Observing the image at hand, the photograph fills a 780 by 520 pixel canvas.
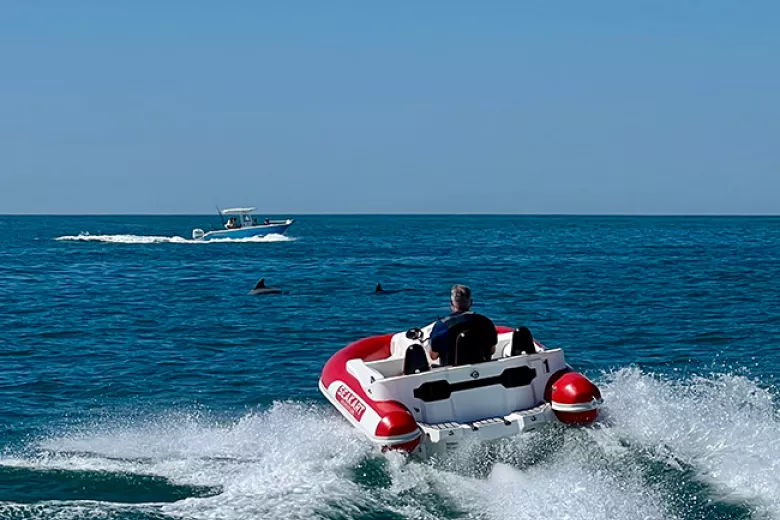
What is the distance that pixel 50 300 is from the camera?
85.3 ft

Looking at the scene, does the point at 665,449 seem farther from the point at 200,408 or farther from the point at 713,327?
the point at 713,327

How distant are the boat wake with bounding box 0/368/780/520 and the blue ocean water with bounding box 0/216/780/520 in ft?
0.08

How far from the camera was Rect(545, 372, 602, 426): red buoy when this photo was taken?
30.1 feet

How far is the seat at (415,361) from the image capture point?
380 inches

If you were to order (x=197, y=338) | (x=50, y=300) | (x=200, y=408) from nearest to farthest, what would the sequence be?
(x=200, y=408), (x=197, y=338), (x=50, y=300)

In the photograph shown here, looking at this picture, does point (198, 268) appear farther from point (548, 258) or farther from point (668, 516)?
point (668, 516)

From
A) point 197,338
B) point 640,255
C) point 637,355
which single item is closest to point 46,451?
point 197,338

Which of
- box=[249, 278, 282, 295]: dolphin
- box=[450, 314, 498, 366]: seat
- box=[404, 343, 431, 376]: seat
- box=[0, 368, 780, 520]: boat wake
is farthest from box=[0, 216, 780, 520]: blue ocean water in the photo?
box=[450, 314, 498, 366]: seat

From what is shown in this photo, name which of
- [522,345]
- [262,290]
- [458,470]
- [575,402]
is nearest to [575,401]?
[575,402]

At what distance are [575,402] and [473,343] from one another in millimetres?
1181

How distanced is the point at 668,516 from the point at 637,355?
8.88m

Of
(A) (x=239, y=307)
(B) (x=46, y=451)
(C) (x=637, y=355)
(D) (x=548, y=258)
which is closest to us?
(B) (x=46, y=451)

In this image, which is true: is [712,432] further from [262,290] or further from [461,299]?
[262,290]

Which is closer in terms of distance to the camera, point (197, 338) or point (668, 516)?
point (668, 516)
